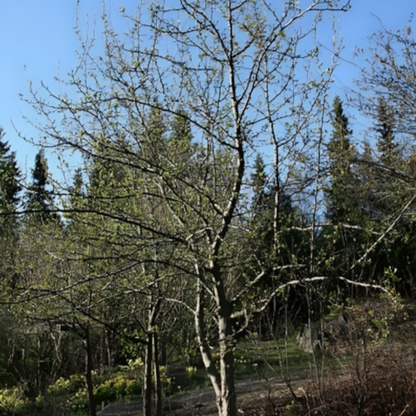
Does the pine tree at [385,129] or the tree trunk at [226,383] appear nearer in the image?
the tree trunk at [226,383]

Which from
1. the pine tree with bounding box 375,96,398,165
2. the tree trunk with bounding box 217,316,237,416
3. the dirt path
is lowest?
the dirt path

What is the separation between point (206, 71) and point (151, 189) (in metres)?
1.18

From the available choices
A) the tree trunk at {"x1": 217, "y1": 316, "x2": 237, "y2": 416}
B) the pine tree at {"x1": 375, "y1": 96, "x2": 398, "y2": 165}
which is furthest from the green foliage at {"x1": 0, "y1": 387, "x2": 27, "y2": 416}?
the pine tree at {"x1": 375, "y1": 96, "x2": 398, "y2": 165}

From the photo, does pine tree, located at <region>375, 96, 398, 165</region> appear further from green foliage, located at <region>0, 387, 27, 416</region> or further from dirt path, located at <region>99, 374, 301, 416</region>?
green foliage, located at <region>0, 387, 27, 416</region>

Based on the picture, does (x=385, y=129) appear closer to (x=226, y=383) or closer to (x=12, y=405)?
(x=226, y=383)

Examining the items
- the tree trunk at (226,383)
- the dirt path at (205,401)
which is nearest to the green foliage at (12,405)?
the dirt path at (205,401)

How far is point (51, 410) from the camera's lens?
7.85 metres

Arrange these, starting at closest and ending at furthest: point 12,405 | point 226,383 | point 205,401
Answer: point 226,383
point 205,401
point 12,405

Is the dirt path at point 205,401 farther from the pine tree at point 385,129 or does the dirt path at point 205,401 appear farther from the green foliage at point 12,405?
the pine tree at point 385,129

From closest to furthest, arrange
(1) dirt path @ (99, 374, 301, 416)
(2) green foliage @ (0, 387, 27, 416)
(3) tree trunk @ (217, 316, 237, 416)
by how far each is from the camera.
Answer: (3) tree trunk @ (217, 316, 237, 416), (1) dirt path @ (99, 374, 301, 416), (2) green foliage @ (0, 387, 27, 416)

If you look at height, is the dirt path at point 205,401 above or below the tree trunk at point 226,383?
below

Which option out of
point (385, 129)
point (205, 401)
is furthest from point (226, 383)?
point (385, 129)

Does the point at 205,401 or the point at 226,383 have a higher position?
the point at 226,383

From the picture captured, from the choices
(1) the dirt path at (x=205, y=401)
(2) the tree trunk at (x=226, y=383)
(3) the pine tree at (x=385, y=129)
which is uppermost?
(3) the pine tree at (x=385, y=129)
